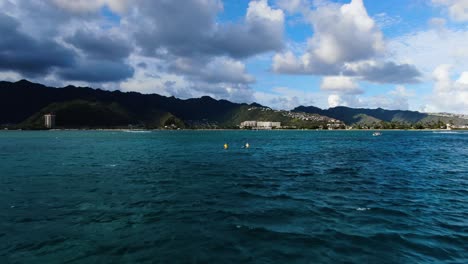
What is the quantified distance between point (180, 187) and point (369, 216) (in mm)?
18175

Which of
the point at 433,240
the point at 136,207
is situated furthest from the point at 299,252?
the point at 136,207

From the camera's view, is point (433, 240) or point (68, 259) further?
point (433, 240)

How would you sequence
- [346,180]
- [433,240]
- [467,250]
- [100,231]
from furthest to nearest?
1. [346,180]
2. [100,231]
3. [433,240]
4. [467,250]

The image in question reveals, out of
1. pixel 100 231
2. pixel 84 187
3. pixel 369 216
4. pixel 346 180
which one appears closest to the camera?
pixel 100 231

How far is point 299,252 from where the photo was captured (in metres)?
15.3

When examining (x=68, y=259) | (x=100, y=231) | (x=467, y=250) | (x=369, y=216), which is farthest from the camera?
(x=369, y=216)

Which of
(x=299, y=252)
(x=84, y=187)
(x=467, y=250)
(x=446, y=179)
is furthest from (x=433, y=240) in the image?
(x=84, y=187)

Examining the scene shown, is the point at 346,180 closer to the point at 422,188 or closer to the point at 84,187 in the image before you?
the point at 422,188

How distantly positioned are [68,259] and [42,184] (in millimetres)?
23510

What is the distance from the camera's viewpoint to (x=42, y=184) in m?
34.0

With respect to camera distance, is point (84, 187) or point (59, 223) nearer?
point (59, 223)

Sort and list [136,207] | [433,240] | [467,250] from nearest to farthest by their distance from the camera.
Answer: [467,250] → [433,240] → [136,207]

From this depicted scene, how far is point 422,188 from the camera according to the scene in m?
32.4

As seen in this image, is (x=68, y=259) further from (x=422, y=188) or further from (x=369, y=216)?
(x=422, y=188)
